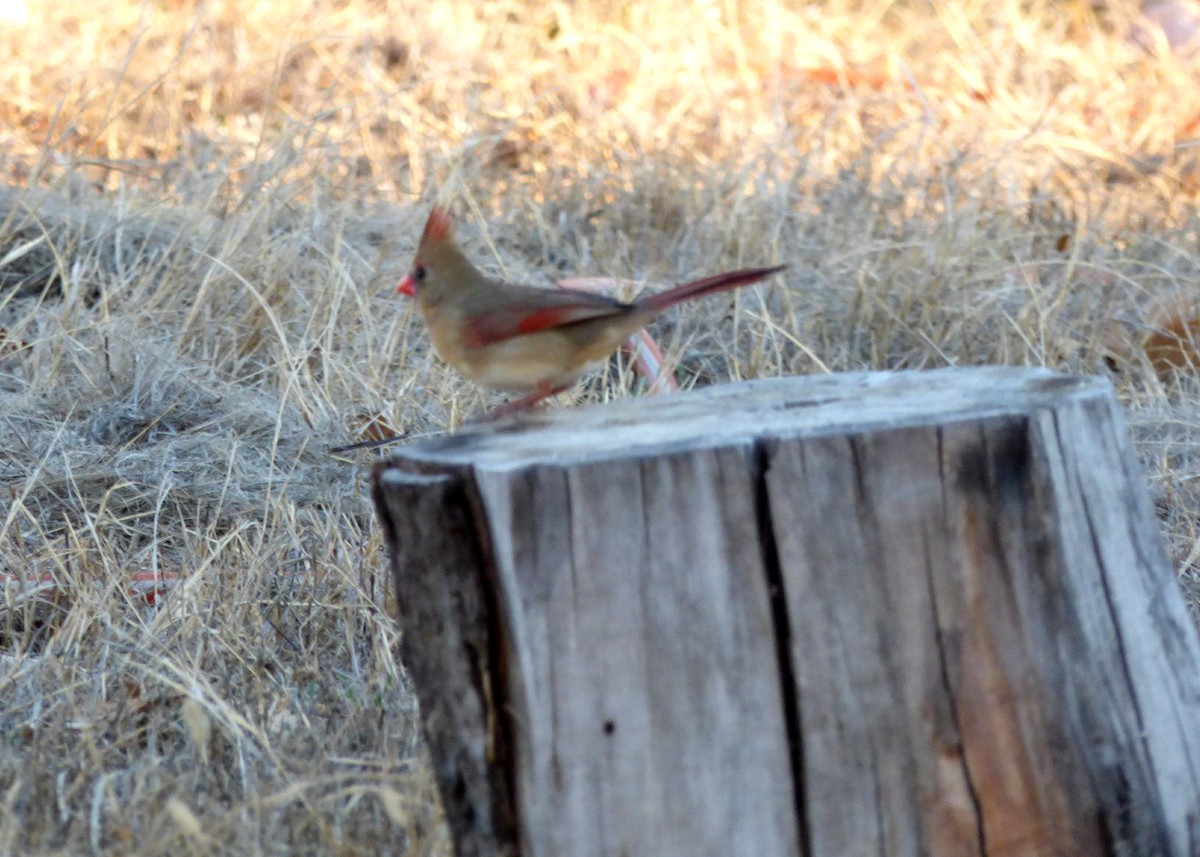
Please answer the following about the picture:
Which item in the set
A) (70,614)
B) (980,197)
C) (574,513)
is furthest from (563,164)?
(574,513)

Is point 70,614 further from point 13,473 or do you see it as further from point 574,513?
point 574,513

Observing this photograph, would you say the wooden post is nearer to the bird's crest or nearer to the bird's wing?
the bird's wing

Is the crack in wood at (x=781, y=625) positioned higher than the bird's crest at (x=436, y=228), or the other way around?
the bird's crest at (x=436, y=228)

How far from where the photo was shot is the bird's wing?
2.19 meters

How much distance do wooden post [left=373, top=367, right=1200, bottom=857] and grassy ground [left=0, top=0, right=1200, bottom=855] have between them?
0.23m

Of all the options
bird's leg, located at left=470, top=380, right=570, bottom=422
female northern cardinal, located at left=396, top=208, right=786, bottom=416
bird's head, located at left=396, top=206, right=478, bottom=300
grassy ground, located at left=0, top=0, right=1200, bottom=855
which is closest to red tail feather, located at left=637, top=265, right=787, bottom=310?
female northern cardinal, located at left=396, top=208, right=786, bottom=416

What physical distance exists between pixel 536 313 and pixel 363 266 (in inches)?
90.3

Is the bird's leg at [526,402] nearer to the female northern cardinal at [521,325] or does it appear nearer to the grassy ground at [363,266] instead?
the female northern cardinal at [521,325]

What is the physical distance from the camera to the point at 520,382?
7.60ft

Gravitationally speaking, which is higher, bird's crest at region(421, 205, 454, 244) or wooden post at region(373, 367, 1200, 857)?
bird's crest at region(421, 205, 454, 244)

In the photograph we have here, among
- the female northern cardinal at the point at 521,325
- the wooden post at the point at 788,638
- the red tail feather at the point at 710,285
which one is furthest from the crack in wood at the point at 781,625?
the female northern cardinal at the point at 521,325

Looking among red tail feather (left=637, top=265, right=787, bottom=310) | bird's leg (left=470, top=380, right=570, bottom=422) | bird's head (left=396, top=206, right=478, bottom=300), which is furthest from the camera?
bird's head (left=396, top=206, right=478, bottom=300)

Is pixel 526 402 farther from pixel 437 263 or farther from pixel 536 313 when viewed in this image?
pixel 437 263

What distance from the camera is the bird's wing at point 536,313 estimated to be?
219 cm
